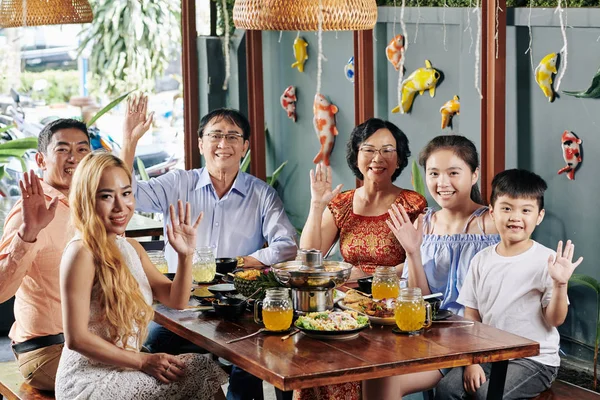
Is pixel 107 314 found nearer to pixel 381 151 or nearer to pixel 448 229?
pixel 448 229

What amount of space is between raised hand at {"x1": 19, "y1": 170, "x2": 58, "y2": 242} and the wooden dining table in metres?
0.57

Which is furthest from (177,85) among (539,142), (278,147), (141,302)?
(141,302)

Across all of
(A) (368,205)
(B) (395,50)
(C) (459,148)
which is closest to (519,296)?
(C) (459,148)

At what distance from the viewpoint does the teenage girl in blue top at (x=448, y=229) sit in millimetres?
3762

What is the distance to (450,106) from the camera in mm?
5508

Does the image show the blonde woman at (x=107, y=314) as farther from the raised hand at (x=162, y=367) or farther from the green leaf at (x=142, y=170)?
the green leaf at (x=142, y=170)

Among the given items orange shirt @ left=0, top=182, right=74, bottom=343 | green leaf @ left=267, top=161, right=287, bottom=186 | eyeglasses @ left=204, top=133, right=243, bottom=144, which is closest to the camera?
orange shirt @ left=0, top=182, right=74, bottom=343

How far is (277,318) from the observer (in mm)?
3092

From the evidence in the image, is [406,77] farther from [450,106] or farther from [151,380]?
[151,380]

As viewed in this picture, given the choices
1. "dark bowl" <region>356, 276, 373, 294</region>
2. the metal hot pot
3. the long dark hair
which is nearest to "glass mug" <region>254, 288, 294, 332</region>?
the metal hot pot

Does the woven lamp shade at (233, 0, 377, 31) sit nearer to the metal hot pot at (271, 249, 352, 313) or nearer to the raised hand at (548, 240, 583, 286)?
the metal hot pot at (271, 249, 352, 313)

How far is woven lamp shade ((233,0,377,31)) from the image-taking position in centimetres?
350

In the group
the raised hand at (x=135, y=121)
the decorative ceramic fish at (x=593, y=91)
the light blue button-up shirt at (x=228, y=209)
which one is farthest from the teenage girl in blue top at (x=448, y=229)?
the raised hand at (x=135, y=121)

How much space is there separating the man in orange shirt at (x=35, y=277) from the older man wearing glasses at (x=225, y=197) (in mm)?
1010
